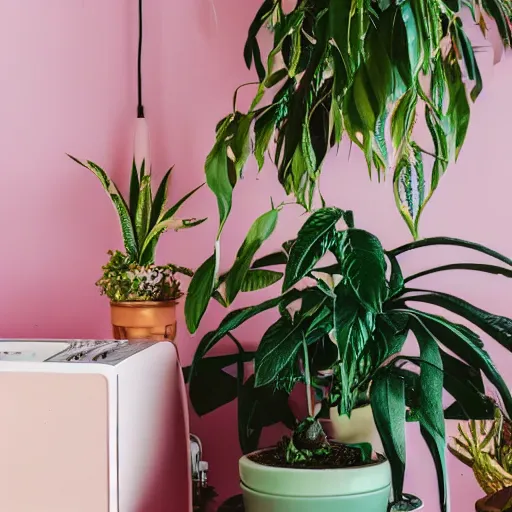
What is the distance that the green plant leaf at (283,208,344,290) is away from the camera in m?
0.78

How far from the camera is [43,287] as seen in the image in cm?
125

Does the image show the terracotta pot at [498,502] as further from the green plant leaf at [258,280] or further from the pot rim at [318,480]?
the green plant leaf at [258,280]

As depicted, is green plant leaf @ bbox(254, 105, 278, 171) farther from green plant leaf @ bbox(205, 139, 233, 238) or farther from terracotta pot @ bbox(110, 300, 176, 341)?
terracotta pot @ bbox(110, 300, 176, 341)

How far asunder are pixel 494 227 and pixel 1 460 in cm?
78

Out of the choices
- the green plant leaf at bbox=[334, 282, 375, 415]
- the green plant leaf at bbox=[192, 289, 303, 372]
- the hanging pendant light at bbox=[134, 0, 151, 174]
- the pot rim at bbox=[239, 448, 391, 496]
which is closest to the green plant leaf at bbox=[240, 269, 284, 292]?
the green plant leaf at bbox=[192, 289, 303, 372]

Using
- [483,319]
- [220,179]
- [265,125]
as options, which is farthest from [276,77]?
[483,319]

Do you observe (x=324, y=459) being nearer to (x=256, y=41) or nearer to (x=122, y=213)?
(x=122, y=213)

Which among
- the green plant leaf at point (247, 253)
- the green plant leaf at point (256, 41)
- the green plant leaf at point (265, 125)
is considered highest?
the green plant leaf at point (256, 41)

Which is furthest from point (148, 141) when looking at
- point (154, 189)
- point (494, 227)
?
point (494, 227)

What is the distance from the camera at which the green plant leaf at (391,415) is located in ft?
2.73

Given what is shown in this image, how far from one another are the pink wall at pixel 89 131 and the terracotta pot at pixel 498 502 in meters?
0.53

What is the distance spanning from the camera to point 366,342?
32.5 inches

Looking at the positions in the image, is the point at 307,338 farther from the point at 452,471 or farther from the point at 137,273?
the point at 452,471

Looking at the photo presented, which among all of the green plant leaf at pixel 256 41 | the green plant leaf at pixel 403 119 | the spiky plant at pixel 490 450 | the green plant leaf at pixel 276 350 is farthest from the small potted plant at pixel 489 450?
the green plant leaf at pixel 256 41
